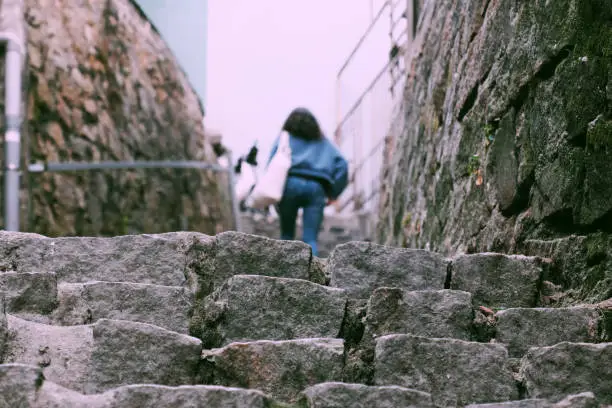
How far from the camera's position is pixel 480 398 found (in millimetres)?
2281

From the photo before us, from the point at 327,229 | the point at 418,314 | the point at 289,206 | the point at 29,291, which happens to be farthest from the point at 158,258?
the point at 327,229

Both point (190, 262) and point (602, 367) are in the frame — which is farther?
point (190, 262)

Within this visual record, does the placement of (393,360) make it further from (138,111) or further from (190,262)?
(138,111)

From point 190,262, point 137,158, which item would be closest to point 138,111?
point 137,158

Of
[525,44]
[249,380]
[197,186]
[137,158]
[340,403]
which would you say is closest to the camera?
[340,403]

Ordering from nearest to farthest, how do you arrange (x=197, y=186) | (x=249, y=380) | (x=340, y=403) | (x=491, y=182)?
(x=340, y=403), (x=249, y=380), (x=491, y=182), (x=197, y=186)

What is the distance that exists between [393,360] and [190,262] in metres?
0.80

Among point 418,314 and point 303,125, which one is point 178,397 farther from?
point 303,125

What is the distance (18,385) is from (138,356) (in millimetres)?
343

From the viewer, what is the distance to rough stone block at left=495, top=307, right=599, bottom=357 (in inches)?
101

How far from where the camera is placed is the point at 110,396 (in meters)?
1.98

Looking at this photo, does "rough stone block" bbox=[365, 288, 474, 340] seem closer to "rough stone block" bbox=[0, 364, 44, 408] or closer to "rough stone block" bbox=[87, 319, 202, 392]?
"rough stone block" bbox=[87, 319, 202, 392]

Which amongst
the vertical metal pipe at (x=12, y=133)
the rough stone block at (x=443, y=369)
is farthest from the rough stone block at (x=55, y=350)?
the vertical metal pipe at (x=12, y=133)

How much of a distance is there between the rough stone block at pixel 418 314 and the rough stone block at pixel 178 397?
62 cm
